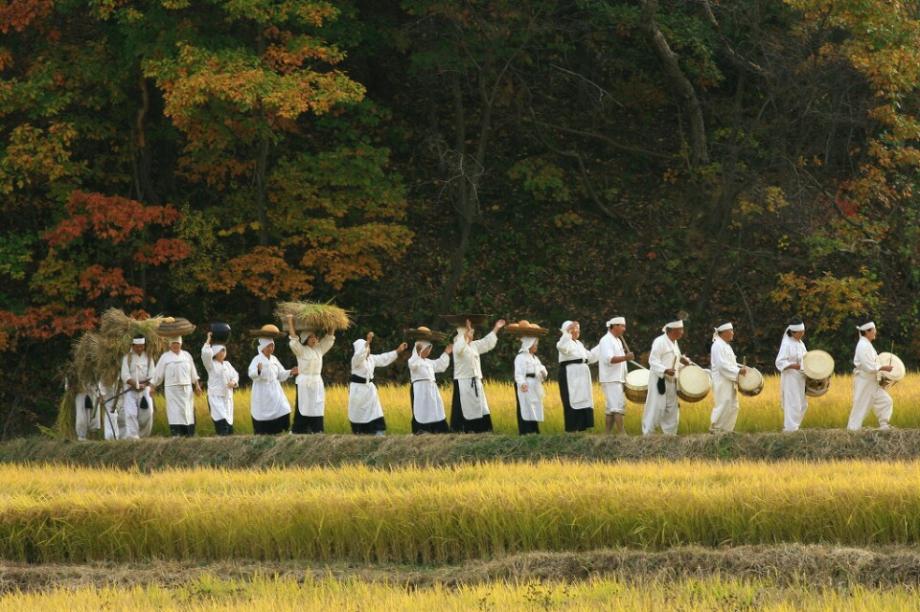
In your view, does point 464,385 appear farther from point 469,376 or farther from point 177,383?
point 177,383

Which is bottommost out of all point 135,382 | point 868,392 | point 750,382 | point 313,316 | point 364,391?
point 868,392

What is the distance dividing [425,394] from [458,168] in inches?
409

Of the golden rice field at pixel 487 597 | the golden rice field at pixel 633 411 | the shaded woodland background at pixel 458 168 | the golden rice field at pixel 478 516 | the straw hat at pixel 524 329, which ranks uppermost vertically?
the shaded woodland background at pixel 458 168

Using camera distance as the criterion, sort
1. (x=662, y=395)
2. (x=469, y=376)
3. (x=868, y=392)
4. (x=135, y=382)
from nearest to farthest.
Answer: (x=868, y=392) → (x=662, y=395) → (x=469, y=376) → (x=135, y=382)

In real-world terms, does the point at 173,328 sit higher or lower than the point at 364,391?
higher

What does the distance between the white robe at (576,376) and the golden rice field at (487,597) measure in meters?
8.50

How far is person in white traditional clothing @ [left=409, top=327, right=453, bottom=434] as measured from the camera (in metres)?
23.7

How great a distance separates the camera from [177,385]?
24.8 m

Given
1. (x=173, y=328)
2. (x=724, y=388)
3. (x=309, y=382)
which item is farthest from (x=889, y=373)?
(x=173, y=328)

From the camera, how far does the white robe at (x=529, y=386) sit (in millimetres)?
22953

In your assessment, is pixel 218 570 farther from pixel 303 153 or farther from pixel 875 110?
pixel 875 110

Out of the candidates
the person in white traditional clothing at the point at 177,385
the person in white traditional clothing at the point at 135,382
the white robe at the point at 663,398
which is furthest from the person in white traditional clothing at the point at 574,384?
the person in white traditional clothing at the point at 135,382

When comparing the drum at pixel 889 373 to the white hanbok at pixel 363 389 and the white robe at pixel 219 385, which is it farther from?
the white robe at pixel 219 385

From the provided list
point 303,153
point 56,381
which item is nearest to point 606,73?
point 303,153
